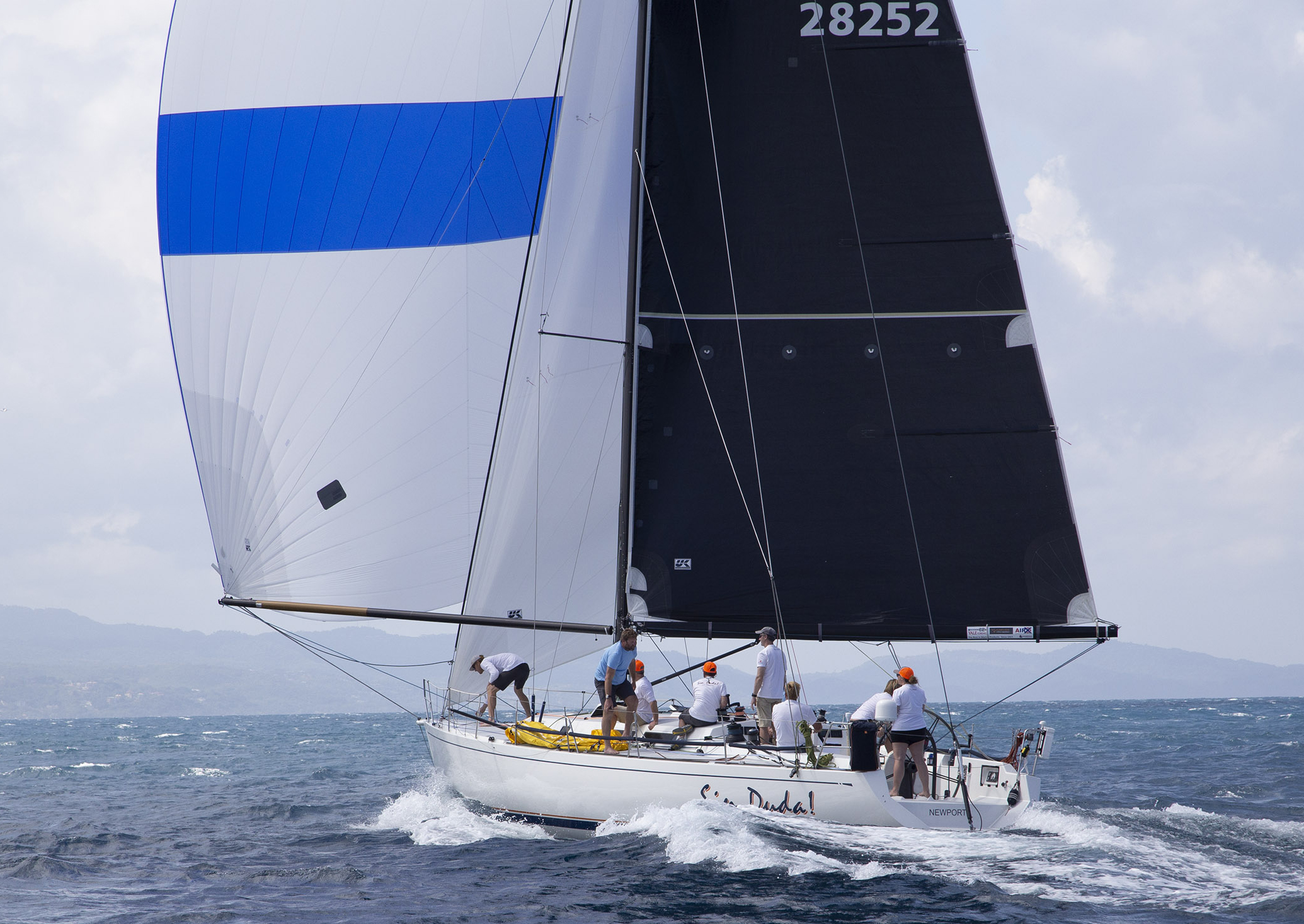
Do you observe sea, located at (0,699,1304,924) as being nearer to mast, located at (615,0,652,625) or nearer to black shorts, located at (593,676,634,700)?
black shorts, located at (593,676,634,700)

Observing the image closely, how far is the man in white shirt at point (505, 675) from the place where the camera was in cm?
1088

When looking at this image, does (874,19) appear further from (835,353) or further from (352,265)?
(352,265)

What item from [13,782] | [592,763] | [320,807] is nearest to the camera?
[592,763]

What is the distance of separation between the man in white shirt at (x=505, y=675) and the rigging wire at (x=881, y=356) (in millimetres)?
4037

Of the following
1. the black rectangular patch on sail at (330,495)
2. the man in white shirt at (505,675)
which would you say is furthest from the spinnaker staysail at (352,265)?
the man in white shirt at (505,675)

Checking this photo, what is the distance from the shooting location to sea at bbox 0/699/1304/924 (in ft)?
23.1

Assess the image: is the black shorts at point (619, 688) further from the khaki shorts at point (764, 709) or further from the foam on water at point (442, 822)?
the foam on water at point (442, 822)

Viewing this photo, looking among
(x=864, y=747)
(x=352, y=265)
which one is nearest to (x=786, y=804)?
(x=864, y=747)

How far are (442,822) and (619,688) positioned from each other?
249 centimetres

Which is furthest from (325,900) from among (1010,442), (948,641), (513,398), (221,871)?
(1010,442)

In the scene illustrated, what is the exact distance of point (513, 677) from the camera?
10.9 metres

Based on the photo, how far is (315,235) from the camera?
10977 mm

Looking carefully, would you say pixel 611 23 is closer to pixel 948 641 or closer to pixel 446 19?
pixel 446 19

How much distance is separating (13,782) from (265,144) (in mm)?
15309
